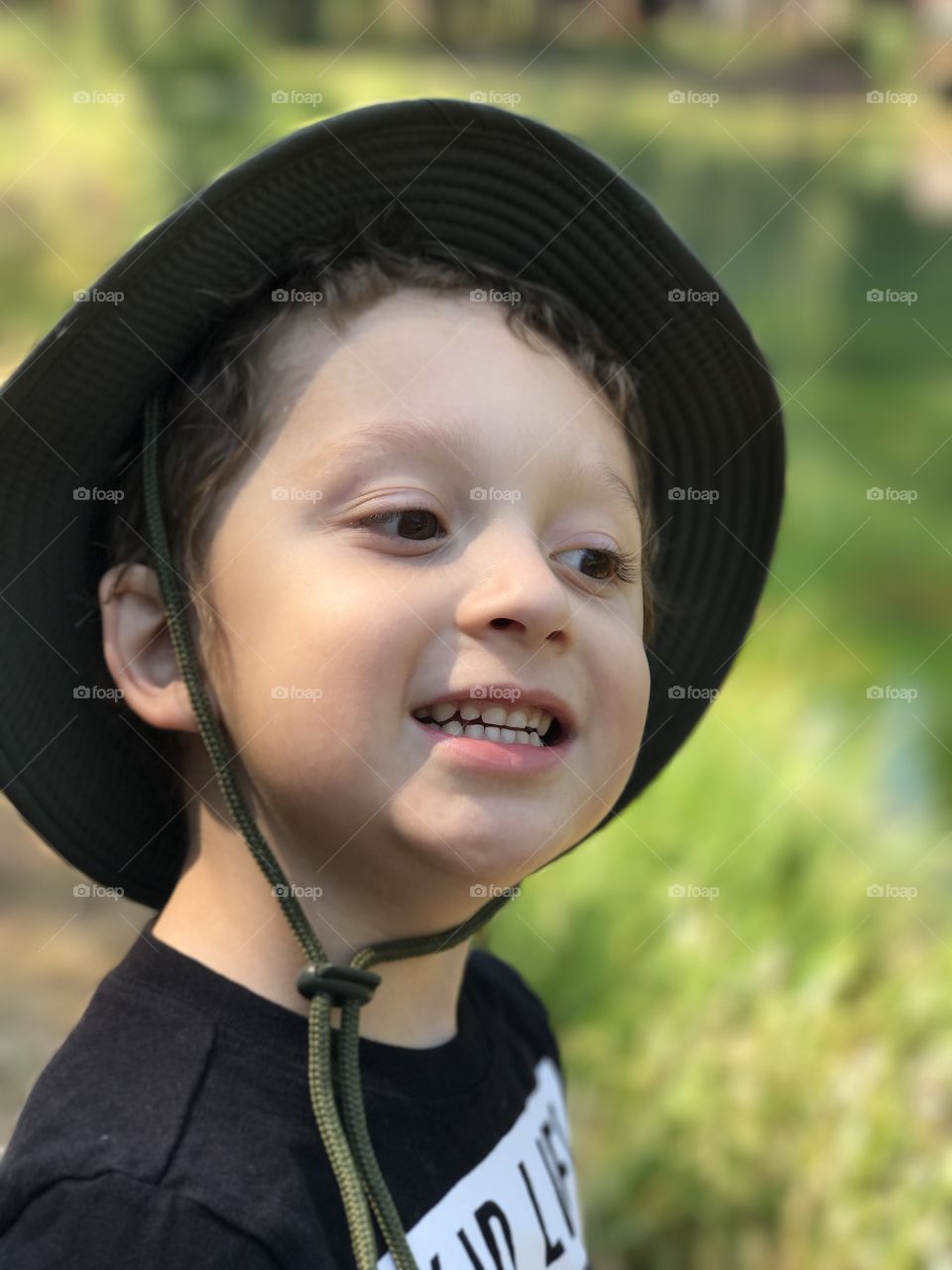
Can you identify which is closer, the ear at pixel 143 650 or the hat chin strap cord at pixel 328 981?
the hat chin strap cord at pixel 328 981

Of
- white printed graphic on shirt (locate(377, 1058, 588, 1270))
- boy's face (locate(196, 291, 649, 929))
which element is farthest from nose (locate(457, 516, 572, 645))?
white printed graphic on shirt (locate(377, 1058, 588, 1270))

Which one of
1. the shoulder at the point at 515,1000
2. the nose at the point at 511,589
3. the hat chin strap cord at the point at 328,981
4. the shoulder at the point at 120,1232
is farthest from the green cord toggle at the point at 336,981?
the shoulder at the point at 515,1000

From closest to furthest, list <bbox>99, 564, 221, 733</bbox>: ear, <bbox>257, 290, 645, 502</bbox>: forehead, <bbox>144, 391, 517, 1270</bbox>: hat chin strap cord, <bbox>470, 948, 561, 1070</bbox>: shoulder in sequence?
<bbox>144, 391, 517, 1270</bbox>: hat chin strap cord < <bbox>257, 290, 645, 502</bbox>: forehead < <bbox>99, 564, 221, 733</bbox>: ear < <bbox>470, 948, 561, 1070</bbox>: shoulder

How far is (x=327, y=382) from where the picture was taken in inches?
56.7

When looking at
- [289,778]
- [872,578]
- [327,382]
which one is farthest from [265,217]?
[872,578]

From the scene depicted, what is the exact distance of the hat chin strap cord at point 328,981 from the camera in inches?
51.0

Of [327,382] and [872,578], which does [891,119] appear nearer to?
[872,578]

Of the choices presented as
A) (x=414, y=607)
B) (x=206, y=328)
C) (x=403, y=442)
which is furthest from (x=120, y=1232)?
(x=206, y=328)

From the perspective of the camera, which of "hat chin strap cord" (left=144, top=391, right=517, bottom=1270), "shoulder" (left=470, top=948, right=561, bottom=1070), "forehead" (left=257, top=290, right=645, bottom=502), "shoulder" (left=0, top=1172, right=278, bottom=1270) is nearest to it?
"shoulder" (left=0, top=1172, right=278, bottom=1270)

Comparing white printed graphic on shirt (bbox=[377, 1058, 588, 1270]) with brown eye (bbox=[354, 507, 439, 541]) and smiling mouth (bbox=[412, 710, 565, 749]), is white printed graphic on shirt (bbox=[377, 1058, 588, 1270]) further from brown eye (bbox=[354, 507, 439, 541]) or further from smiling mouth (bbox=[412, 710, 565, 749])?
brown eye (bbox=[354, 507, 439, 541])

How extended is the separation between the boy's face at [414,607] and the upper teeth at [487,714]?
2cm

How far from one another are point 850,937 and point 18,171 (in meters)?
4.90

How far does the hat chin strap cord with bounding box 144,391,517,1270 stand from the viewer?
51.0 inches

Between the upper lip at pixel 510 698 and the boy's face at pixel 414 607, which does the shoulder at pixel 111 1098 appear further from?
the upper lip at pixel 510 698
